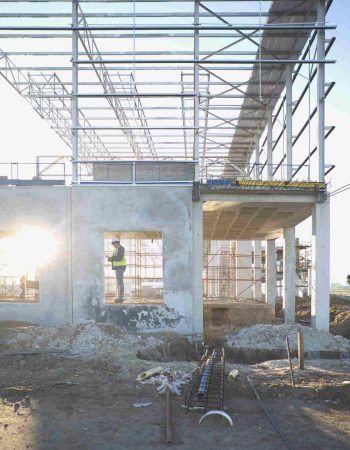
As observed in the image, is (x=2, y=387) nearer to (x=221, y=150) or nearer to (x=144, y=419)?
(x=144, y=419)

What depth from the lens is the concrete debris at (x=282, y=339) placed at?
1406cm

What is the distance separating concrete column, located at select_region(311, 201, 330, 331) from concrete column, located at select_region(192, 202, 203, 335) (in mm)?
3776

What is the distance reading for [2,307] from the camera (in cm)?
1511

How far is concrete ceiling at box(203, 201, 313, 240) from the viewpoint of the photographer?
16.3 metres

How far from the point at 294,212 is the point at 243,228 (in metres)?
4.79

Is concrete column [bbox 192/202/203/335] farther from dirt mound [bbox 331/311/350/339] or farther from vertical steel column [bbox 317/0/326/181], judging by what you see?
dirt mound [bbox 331/311/350/339]

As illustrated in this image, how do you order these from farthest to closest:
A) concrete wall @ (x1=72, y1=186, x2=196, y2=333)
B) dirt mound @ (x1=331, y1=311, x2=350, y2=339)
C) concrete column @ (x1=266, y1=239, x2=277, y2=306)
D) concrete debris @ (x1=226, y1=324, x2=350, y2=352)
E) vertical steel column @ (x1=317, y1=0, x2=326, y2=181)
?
concrete column @ (x1=266, y1=239, x2=277, y2=306) < dirt mound @ (x1=331, y1=311, x2=350, y2=339) < vertical steel column @ (x1=317, y1=0, x2=326, y2=181) < concrete wall @ (x1=72, y1=186, x2=196, y2=333) < concrete debris @ (x1=226, y1=324, x2=350, y2=352)

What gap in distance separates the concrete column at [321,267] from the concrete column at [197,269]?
3.78 m

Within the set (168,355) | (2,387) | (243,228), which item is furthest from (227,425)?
(243,228)

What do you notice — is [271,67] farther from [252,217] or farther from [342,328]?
[342,328]

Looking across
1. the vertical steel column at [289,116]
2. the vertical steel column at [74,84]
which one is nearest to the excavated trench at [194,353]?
the vertical steel column at [74,84]

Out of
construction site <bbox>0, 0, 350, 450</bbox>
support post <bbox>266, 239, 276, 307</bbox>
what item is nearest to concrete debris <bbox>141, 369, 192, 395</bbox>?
construction site <bbox>0, 0, 350, 450</bbox>

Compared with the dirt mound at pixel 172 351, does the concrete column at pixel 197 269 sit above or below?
above

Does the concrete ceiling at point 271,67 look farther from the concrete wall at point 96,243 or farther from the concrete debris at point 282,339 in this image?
the concrete debris at point 282,339
